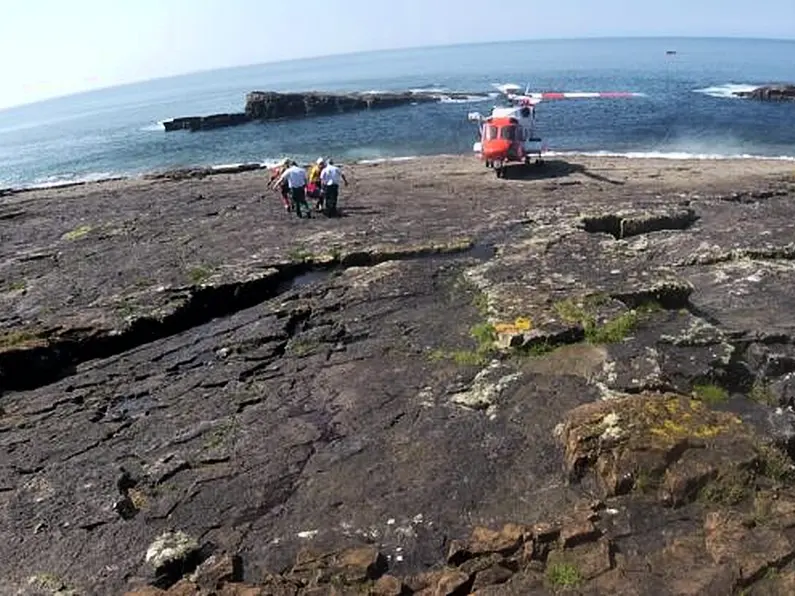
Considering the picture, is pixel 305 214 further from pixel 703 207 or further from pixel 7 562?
pixel 7 562

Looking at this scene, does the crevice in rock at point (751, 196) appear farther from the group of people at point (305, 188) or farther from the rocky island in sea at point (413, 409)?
the group of people at point (305, 188)

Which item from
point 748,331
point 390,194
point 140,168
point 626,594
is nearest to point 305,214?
point 390,194

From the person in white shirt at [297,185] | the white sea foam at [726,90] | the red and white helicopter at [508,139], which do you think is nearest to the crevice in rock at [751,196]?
the red and white helicopter at [508,139]

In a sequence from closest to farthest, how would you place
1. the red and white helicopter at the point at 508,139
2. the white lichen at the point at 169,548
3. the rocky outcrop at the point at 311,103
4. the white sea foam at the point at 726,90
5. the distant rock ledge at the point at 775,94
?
the white lichen at the point at 169,548
the red and white helicopter at the point at 508,139
the distant rock ledge at the point at 775,94
the white sea foam at the point at 726,90
the rocky outcrop at the point at 311,103

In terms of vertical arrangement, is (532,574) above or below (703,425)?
below

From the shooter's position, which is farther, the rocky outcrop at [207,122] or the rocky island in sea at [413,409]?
the rocky outcrop at [207,122]

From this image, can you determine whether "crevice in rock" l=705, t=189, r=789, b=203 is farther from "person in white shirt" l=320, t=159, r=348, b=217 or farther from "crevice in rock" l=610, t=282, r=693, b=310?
"person in white shirt" l=320, t=159, r=348, b=217

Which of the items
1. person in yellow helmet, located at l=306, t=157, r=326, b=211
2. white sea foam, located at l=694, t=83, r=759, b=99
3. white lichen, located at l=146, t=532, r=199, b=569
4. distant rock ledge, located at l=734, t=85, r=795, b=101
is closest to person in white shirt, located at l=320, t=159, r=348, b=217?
person in yellow helmet, located at l=306, t=157, r=326, b=211
